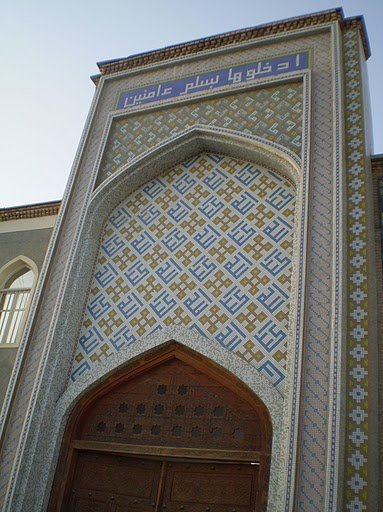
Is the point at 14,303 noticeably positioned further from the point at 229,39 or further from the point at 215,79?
the point at 229,39

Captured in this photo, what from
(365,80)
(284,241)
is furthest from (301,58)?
(284,241)

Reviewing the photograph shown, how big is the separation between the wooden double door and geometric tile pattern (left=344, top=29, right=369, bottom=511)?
0.82 m

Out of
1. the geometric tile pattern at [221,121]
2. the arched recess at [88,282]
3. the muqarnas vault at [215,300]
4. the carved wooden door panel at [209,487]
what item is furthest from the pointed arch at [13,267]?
the carved wooden door panel at [209,487]

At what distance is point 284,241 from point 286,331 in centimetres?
83

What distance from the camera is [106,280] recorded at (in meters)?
5.44

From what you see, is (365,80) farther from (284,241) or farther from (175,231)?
(175,231)

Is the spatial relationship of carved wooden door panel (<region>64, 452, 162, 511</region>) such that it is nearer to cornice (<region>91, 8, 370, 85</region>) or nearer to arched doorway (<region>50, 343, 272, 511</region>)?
arched doorway (<region>50, 343, 272, 511</region>)

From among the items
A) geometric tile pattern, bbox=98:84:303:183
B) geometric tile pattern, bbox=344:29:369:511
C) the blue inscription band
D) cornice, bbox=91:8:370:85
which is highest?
cornice, bbox=91:8:370:85

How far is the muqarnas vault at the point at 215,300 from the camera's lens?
12.9 ft

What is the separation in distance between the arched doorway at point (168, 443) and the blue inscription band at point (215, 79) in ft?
9.23

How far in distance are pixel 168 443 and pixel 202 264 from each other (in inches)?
60.1

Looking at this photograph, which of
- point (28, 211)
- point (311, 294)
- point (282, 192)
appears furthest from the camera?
point (28, 211)

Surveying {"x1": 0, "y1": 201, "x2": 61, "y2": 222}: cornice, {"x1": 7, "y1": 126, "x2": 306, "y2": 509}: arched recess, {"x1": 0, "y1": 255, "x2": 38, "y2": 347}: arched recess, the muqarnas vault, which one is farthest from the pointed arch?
{"x1": 7, "y1": 126, "x2": 306, "y2": 509}: arched recess

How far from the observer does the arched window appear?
615 centimetres
